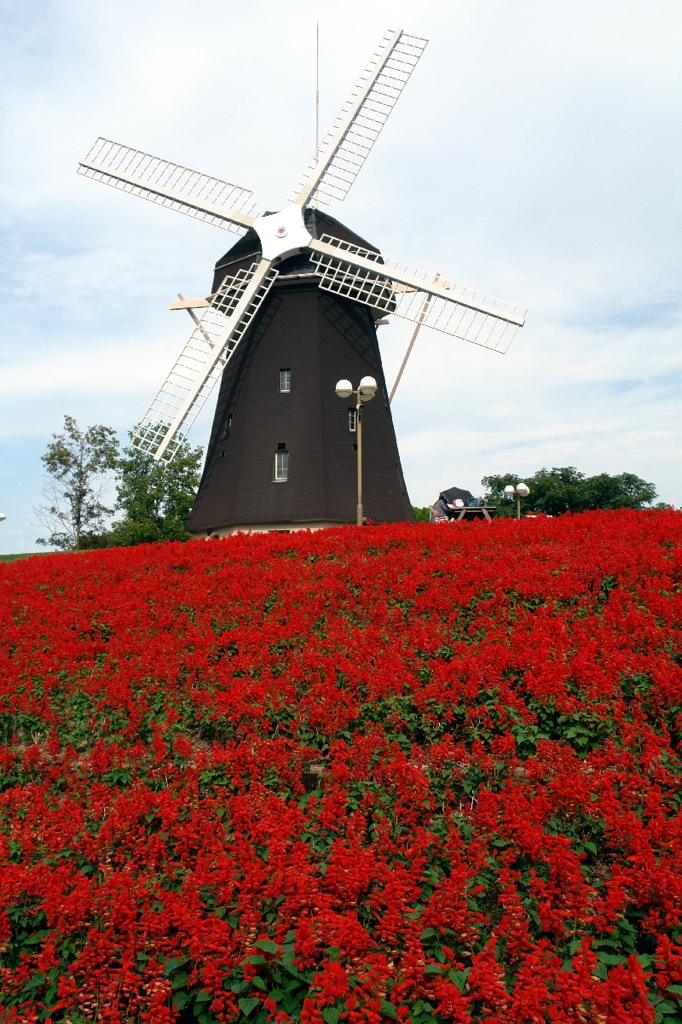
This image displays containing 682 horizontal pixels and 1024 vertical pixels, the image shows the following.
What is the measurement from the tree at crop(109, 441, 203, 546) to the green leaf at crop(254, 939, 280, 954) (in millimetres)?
37436

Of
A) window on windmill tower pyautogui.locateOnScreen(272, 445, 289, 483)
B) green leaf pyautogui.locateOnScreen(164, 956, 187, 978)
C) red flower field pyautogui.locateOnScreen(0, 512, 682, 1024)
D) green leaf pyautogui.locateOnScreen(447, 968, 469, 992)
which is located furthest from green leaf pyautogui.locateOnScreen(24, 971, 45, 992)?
window on windmill tower pyautogui.locateOnScreen(272, 445, 289, 483)

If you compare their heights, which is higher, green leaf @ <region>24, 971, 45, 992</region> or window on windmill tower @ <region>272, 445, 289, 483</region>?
window on windmill tower @ <region>272, 445, 289, 483</region>

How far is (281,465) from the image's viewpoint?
2291cm

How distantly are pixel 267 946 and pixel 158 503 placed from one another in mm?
40281

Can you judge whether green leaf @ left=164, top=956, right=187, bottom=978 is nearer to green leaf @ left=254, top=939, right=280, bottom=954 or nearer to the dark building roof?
green leaf @ left=254, top=939, right=280, bottom=954

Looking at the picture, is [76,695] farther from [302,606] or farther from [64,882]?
[64,882]

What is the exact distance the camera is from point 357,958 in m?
4.10

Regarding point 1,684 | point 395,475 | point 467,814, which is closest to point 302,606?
point 1,684

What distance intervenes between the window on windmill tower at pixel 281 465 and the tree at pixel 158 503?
19090 millimetres

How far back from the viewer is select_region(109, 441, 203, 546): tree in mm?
41312

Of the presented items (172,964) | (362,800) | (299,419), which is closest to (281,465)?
(299,419)

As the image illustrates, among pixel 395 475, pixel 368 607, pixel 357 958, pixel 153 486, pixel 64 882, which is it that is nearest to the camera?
pixel 357 958

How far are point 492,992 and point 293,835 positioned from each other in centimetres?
190

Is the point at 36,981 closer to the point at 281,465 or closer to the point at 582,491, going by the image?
the point at 281,465
